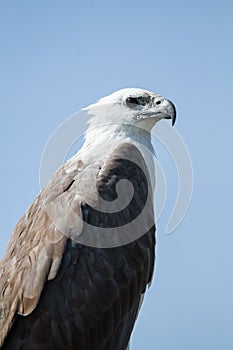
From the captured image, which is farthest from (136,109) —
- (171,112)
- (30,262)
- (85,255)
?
(30,262)

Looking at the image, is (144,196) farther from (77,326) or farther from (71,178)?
(77,326)

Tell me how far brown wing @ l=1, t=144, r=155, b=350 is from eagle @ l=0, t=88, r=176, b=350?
12 mm

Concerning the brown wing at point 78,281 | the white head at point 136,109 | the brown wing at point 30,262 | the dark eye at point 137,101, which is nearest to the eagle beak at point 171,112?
the white head at point 136,109

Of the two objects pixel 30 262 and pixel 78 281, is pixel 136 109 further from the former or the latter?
pixel 30 262

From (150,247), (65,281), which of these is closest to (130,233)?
(150,247)

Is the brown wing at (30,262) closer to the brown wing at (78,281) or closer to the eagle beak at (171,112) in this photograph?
the brown wing at (78,281)

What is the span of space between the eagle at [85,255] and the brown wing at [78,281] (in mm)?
12

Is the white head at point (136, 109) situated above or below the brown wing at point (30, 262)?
above

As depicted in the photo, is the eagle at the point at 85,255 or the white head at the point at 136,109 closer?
the eagle at the point at 85,255

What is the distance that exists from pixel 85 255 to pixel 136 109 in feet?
8.82

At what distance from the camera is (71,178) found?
41.5 ft

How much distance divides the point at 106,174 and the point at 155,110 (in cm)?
154

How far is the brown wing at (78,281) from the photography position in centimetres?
1153

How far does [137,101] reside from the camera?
44.9ft
